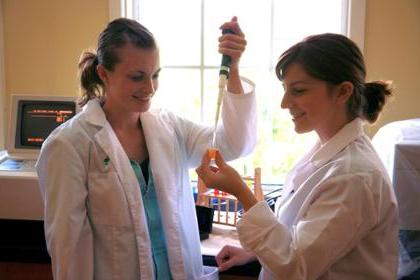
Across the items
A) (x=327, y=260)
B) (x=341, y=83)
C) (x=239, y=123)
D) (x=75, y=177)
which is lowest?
(x=327, y=260)

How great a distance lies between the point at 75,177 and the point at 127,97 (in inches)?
10.4

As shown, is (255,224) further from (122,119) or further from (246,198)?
(122,119)

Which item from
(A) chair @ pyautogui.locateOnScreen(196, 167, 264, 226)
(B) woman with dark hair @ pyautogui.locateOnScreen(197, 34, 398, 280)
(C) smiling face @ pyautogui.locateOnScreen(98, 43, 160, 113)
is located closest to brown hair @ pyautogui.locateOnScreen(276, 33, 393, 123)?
(B) woman with dark hair @ pyautogui.locateOnScreen(197, 34, 398, 280)

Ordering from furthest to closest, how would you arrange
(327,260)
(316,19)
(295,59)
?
(316,19)
(295,59)
(327,260)

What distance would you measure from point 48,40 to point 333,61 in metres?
1.53

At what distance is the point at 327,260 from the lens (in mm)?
917

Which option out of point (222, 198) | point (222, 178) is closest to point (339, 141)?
point (222, 178)

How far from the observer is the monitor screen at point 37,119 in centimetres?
174

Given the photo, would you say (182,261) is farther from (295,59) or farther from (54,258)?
(295,59)

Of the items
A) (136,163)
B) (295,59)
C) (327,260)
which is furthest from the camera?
(136,163)

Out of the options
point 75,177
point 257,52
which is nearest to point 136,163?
point 75,177

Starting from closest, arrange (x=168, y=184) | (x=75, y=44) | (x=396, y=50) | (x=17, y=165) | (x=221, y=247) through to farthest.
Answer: (x=168, y=184)
(x=221, y=247)
(x=17, y=165)
(x=396, y=50)
(x=75, y=44)

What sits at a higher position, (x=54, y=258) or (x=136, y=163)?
(x=136, y=163)

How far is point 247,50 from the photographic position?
6.79 ft
